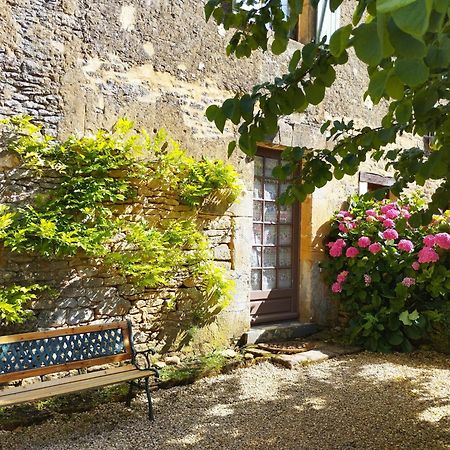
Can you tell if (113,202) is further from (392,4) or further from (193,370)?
(392,4)

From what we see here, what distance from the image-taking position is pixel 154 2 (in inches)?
181

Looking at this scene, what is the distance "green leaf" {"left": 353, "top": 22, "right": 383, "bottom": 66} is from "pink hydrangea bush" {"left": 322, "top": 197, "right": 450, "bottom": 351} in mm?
4747

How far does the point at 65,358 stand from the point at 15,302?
0.59 meters

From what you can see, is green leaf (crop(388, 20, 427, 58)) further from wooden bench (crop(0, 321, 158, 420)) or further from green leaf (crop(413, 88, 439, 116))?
wooden bench (crop(0, 321, 158, 420))

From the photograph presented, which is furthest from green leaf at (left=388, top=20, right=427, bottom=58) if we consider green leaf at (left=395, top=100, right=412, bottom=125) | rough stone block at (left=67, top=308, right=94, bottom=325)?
rough stone block at (left=67, top=308, right=94, bottom=325)

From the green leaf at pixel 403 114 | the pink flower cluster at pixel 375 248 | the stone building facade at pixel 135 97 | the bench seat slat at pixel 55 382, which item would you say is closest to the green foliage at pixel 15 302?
the stone building facade at pixel 135 97

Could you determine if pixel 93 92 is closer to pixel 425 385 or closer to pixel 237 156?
pixel 237 156

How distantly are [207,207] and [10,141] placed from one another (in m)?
1.94

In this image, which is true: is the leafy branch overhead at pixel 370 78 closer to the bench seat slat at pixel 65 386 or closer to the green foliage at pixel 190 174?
the bench seat slat at pixel 65 386

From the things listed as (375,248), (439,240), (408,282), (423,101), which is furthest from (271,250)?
(423,101)

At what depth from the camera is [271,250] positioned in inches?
226

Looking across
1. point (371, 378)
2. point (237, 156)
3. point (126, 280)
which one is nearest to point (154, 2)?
point (237, 156)

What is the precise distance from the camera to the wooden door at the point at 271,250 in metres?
5.58

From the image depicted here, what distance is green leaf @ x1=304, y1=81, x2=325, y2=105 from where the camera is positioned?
1607 mm
